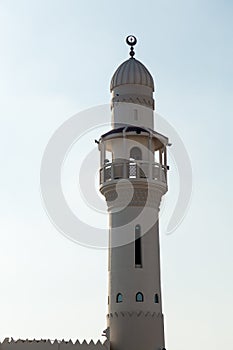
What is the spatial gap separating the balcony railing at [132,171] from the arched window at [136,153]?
3.49 feet

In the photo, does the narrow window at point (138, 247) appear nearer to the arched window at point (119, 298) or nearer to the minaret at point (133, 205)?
the minaret at point (133, 205)

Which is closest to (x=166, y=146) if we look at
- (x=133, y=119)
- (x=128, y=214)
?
(x=133, y=119)

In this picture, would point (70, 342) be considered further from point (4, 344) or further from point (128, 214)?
point (128, 214)

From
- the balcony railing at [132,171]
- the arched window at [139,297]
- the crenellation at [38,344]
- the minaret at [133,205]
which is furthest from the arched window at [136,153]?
the crenellation at [38,344]

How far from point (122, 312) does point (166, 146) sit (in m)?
7.97

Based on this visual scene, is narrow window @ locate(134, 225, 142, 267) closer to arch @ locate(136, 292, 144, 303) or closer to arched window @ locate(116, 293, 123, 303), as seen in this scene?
arch @ locate(136, 292, 144, 303)

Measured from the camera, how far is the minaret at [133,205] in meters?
26.0

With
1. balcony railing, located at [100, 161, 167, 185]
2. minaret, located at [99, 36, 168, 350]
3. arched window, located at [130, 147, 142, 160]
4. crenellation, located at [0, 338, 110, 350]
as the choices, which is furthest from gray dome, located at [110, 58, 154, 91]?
crenellation, located at [0, 338, 110, 350]

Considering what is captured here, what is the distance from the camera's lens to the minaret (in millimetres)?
25984

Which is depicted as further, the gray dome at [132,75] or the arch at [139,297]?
the gray dome at [132,75]

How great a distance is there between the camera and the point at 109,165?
2816cm

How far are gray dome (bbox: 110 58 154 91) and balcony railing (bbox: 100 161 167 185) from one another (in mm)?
4071

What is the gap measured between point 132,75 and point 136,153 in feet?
12.0

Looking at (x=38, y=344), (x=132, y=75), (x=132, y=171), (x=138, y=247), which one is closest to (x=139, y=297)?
(x=138, y=247)
